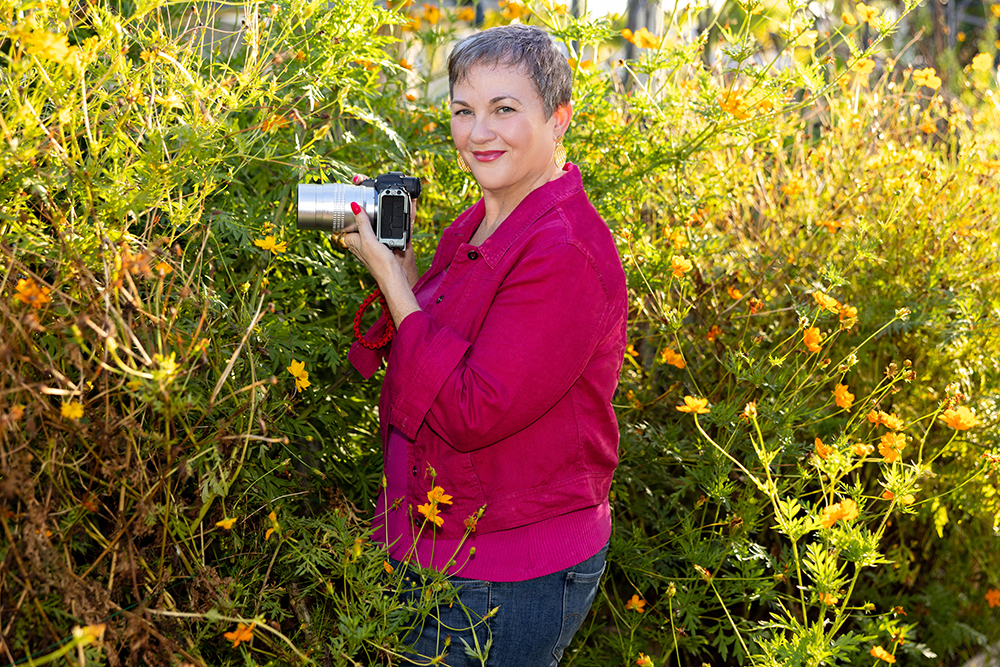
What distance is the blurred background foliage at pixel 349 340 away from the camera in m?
1.15

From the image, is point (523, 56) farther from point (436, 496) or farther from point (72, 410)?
point (72, 410)

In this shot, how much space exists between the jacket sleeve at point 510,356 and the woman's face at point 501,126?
23 cm

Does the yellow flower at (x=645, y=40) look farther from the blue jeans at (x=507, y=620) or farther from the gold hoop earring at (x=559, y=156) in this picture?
the blue jeans at (x=507, y=620)

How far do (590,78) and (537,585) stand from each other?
135 cm

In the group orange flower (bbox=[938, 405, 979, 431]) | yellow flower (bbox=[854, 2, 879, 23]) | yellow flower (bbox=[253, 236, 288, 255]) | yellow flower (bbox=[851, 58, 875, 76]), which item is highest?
yellow flower (bbox=[854, 2, 879, 23])

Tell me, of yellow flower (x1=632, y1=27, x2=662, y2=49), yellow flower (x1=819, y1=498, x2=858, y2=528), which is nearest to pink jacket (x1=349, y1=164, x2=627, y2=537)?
yellow flower (x1=819, y1=498, x2=858, y2=528)

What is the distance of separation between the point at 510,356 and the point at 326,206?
487 mm

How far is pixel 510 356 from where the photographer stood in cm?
141

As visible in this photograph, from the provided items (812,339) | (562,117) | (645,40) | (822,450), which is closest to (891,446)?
(822,450)

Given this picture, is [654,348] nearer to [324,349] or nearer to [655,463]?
[655,463]

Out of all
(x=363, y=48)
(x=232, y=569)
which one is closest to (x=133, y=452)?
(x=232, y=569)

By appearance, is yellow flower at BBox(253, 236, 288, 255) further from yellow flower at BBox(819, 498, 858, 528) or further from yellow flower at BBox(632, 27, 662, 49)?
yellow flower at BBox(632, 27, 662, 49)

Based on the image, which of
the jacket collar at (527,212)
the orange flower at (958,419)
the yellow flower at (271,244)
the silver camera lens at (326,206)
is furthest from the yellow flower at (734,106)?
the yellow flower at (271,244)

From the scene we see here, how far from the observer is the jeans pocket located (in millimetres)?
1588
